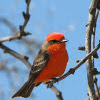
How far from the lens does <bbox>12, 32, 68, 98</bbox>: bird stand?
15.2 ft

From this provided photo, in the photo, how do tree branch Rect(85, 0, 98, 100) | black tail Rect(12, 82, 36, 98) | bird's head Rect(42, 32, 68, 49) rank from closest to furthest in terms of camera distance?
tree branch Rect(85, 0, 98, 100) < black tail Rect(12, 82, 36, 98) < bird's head Rect(42, 32, 68, 49)

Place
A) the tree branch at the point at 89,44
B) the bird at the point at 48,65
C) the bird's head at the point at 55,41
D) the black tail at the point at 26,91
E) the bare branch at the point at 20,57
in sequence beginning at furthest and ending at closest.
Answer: the bird's head at the point at 55,41
the black tail at the point at 26,91
the bird at the point at 48,65
the bare branch at the point at 20,57
the tree branch at the point at 89,44

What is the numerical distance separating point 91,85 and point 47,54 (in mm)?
1623

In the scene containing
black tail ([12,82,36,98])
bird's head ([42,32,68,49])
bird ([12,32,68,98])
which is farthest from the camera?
bird's head ([42,32,68,49])

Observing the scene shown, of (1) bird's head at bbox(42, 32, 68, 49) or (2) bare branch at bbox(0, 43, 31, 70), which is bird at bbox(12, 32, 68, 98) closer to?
(1) bird's head at bbox(42, 32, 68, 49)

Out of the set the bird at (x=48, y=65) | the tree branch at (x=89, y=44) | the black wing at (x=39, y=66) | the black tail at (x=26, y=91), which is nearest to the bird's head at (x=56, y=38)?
the bird at (x=48, y=65)

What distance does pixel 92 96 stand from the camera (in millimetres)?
3342

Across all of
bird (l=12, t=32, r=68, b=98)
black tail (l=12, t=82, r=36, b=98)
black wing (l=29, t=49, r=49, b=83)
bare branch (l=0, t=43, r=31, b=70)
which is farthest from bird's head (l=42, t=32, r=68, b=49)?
bare branch (l=0, t=43, r=31, b=70)

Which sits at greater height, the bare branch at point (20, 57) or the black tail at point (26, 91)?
the bare branch at point (20, 57)

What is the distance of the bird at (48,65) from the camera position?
15.2 ft

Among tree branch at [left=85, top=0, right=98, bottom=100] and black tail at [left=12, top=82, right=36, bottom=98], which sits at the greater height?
tree branch at [left=85, top=0, right=98, bottom=100]

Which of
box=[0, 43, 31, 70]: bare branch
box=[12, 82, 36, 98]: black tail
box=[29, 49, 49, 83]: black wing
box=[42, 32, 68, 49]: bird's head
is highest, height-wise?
box=[0, 43, 31, 70]: bare branch

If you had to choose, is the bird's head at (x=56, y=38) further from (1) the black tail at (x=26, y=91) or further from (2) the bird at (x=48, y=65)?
(1) the black tail at (x=26, y=91)

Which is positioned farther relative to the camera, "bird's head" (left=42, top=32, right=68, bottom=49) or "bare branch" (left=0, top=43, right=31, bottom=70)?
"bird's head" (left=42, top=32, right=68, bottom=49)
